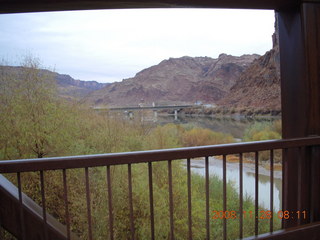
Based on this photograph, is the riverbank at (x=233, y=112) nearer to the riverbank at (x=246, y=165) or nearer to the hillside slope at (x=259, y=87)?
the hillside slope at (x=259, y=87)

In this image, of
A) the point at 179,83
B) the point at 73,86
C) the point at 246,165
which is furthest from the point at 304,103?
the point at 246,165

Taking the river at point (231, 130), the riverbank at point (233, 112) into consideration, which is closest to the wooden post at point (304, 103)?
the riverbank at point (233, 112)

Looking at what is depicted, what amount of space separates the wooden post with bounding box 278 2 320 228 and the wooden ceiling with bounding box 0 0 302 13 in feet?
0.56

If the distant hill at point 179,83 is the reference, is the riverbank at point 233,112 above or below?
below

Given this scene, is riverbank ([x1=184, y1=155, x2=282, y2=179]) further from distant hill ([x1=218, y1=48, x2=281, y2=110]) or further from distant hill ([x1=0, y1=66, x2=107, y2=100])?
distant hill ([x1=0, y1=66, x2=107, y2=100])

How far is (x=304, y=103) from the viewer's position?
6.52ft

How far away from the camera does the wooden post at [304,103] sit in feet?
6.41

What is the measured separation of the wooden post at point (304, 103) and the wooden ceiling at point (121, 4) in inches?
6.7

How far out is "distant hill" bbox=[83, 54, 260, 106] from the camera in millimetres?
5637

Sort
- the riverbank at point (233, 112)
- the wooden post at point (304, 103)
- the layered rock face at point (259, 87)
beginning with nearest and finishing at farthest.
Result: the wooden post at point (304, 103), the layered rock face at point (259, 87), the riverbank at point (233, 112)

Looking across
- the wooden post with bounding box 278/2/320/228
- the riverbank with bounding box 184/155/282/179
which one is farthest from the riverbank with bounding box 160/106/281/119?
the wooden post with bounding box 278/2/320/228

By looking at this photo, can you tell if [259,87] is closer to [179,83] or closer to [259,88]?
[259,88]

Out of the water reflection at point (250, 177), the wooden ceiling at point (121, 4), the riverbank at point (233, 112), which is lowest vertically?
the water reflection at point (250, 177)

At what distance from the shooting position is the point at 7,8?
63.2 inches
